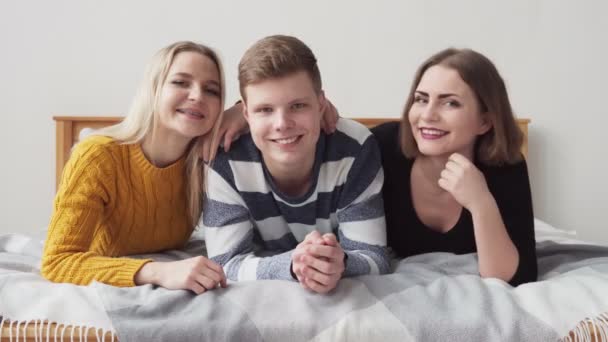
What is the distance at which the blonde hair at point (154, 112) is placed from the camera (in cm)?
121

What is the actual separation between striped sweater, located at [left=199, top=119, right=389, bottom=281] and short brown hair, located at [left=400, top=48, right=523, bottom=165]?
0.14 metres

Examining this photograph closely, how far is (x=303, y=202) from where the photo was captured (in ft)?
3.79

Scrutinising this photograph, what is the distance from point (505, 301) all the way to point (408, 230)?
0.38 m

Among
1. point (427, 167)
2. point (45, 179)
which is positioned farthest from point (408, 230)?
point (45, 179)

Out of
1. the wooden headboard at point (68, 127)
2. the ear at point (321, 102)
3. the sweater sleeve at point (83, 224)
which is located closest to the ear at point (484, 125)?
the ear at point (321, 102)

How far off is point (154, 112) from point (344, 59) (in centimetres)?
135

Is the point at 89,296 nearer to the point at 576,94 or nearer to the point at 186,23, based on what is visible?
the point at 186,23

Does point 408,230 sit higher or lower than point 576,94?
lower

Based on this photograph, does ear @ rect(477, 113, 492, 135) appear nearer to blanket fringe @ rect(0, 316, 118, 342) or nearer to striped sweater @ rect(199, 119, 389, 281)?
striped sweater @ rect(199, 119, 389, 281)

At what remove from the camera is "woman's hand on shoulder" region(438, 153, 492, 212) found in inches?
→ 42.0

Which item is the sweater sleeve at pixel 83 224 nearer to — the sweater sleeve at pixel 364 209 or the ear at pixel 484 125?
the sweater sleeve at pixel 364 209

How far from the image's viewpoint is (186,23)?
2.37m

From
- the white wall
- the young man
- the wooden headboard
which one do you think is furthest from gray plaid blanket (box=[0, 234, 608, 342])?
the white wall

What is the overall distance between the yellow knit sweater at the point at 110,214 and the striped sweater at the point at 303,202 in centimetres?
13
